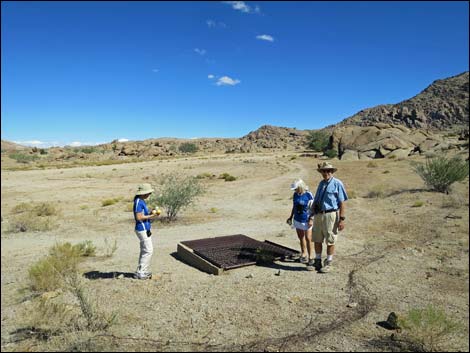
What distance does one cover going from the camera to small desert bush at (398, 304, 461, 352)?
14.1ft

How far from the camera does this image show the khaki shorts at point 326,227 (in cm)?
677

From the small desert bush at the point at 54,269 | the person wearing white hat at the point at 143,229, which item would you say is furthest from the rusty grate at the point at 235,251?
the small desert bush at the point at 54,269

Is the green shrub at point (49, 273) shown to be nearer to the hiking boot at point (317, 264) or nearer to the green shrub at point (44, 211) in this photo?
the hiking boot at point (317, 264)

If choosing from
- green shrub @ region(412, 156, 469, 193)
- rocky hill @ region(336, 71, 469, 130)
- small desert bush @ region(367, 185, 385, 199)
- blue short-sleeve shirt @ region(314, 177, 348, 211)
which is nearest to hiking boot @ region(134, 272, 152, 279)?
blue short-sleeve shirt @ region(314, 177, 348, 211)

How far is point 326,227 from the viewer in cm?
680

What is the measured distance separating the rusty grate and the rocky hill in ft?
225

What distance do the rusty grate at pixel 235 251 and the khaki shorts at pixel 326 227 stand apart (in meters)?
1.05

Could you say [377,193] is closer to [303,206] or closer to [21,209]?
[303,206]

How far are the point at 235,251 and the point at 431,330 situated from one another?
4.39 meters

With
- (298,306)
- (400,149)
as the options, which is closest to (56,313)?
(298,306)

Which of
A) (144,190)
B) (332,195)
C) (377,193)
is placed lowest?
(377,193)

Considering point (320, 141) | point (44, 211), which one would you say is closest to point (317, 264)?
point (44, 211)

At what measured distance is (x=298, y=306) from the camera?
5426 millimetres

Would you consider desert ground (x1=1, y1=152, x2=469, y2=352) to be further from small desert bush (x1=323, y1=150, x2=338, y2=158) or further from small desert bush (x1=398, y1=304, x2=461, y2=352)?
small desert bush (x1=323, y1=150, x2=338, y2=158)
